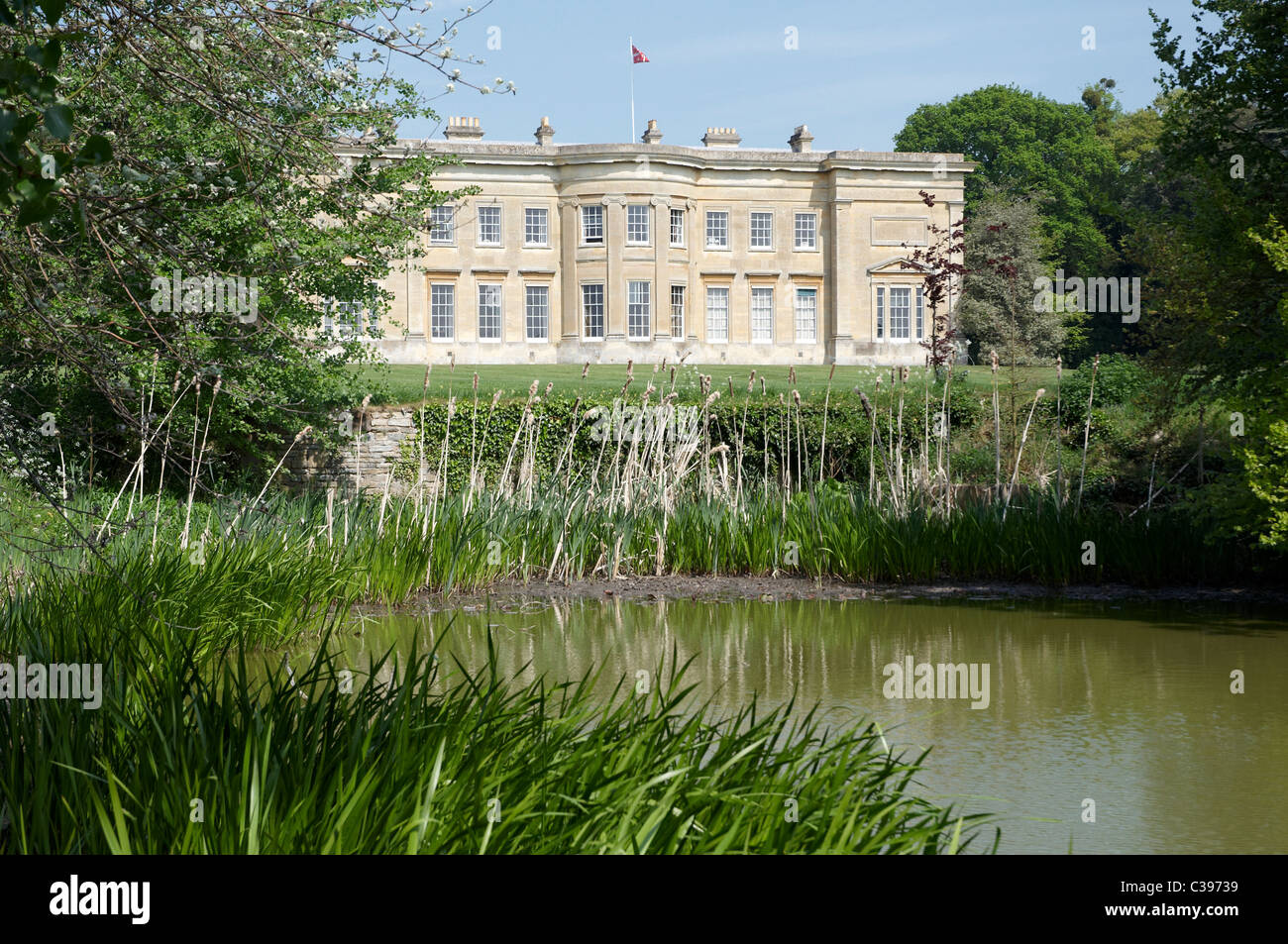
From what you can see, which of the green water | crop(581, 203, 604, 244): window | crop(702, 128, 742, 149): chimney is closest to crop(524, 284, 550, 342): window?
crop(581, 203, 604, 244): window

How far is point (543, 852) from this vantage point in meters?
3.22

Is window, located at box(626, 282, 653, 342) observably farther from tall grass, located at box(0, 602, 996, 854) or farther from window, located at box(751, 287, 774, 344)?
tall grass, located at box(0, 602, 996, 854)

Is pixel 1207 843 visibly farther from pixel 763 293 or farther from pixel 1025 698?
pixel 763 293

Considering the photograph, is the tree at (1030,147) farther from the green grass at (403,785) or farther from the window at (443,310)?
the green grass at (403,785)

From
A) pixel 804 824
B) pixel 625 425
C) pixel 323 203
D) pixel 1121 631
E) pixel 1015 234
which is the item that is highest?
pixel 1015 234

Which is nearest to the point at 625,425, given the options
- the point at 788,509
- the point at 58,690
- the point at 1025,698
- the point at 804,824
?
the point at 788,509

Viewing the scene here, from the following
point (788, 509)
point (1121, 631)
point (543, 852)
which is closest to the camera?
point (543, 852)

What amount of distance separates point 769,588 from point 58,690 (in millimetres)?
7191

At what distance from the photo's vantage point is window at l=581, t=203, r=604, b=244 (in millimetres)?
43656

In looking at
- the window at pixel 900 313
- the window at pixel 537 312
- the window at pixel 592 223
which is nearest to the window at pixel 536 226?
the window at pixel 592 223

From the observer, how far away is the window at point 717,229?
148 ft

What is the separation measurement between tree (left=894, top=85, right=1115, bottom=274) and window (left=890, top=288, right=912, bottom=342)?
8.40 metres

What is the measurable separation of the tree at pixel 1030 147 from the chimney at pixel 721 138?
1109 centimetres

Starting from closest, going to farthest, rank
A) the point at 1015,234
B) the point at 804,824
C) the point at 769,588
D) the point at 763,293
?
the point at 804,824
the point at 769,588
the point at 1015,234
the point at 763,293
